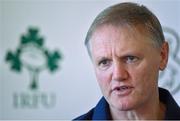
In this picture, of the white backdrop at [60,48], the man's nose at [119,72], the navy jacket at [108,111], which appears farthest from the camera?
the white backdrop at [60,48]

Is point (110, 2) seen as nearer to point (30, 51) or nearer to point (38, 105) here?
point (30, 51)

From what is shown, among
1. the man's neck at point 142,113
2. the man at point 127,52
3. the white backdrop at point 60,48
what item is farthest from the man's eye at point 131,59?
the white backdrop at point 60,48

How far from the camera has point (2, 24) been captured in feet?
6.02

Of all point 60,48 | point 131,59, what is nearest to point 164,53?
point 131,59

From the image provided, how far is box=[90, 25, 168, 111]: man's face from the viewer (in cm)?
76

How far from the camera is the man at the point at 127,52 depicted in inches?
30.0

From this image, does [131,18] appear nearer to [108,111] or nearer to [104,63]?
[104,63]

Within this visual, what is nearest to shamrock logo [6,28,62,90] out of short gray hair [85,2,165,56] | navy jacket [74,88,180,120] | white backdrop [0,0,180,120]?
white backdrop [0,0,180,120]

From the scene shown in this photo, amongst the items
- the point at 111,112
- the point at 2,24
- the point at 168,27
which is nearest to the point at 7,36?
the point at 2,24

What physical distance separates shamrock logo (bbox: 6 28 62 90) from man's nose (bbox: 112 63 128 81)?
104 cm

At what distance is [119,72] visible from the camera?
76 cm

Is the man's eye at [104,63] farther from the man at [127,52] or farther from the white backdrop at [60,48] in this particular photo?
the white backdrop at [60,48]

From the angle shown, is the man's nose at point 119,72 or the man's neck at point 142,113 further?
the man's neck at point 142,113

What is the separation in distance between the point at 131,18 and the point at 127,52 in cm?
8
